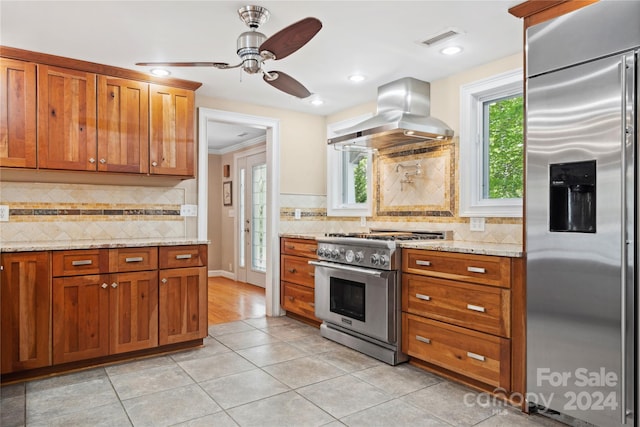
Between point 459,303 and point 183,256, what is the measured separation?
2.12 meters

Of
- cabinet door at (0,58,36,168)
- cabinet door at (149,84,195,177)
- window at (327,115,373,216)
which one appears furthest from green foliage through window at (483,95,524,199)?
cabinet door at (0,58,36,168)

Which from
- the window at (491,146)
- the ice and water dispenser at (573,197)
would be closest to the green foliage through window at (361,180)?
the window at (491,146)

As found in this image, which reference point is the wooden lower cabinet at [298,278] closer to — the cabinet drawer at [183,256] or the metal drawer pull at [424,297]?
the cabinet drawer at [183,256]

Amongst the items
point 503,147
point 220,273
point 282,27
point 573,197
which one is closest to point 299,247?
point 503,147

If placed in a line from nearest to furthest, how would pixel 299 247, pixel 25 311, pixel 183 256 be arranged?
pixel 25 311 → pixel 183 256 → pixel 299 247

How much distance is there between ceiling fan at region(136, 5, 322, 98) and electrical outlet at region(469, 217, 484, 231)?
5.42 feet

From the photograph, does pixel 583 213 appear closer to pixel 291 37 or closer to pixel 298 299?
pixel 291 37

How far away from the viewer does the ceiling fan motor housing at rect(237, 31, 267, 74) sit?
2455 millimetres

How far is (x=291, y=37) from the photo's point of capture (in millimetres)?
2061

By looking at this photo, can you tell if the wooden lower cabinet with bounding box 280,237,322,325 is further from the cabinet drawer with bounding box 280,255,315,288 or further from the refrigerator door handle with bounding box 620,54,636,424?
the refrigerator door handle with bounding box 620,54,636,424

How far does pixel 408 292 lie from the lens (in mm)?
3064

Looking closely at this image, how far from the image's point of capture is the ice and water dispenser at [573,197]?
2.09 m

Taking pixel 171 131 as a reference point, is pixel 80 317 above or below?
below

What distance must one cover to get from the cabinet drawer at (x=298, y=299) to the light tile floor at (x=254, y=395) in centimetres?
74
